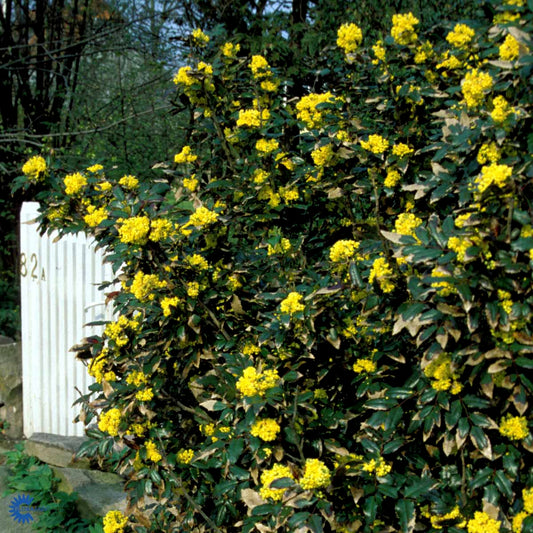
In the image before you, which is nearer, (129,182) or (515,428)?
(515,428)

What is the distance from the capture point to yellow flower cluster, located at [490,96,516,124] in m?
1.55

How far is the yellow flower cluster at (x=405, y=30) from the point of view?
2193 millimetres

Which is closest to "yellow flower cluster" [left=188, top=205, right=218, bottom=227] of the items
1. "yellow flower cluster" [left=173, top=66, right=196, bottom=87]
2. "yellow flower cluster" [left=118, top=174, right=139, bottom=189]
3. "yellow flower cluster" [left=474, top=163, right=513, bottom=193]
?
"yellow flower cluster" [left=118, top=174, right=139, bottom=189]

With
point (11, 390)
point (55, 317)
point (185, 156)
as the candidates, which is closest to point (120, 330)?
point (185, 156)

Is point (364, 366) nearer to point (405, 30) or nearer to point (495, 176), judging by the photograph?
point (495, 176)

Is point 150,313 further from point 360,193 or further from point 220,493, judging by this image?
point 360,193

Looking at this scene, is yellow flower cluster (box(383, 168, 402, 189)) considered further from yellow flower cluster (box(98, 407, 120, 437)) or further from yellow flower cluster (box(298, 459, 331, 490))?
yellow flower cluster (box(98, 407, 120, 437))

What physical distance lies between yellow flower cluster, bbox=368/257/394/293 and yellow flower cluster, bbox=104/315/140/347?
101cm

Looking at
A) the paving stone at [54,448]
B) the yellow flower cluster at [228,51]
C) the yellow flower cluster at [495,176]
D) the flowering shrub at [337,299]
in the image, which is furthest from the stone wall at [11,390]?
the yellow flower cluster at [495,176]

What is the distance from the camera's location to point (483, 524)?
1.59 m

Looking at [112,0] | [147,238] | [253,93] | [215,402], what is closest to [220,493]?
[215,402]

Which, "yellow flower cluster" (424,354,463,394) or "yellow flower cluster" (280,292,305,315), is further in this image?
"yellow flower cluster" (280,292,305,315)

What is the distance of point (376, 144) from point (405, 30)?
0.43 meters

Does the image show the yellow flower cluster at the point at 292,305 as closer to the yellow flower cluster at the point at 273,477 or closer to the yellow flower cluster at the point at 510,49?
the yellow flower cluster at the point at 273,477
